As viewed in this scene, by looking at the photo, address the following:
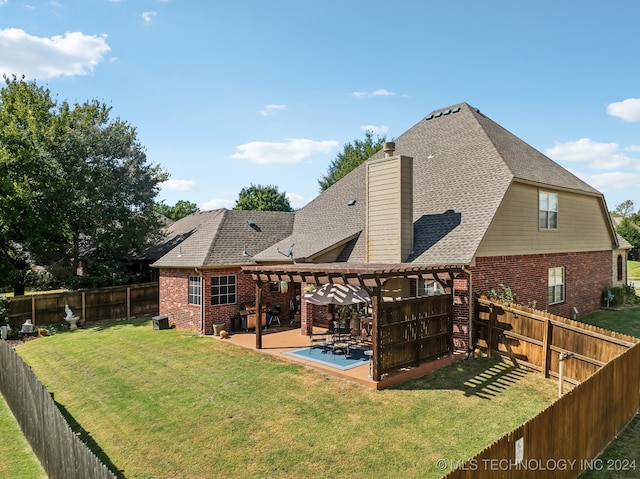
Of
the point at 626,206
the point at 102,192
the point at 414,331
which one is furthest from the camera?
the point at 626,206

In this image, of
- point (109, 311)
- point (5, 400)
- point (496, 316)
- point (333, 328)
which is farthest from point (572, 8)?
point (109, 311)

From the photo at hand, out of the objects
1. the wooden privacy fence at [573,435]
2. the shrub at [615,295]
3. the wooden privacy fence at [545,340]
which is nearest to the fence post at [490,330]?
the wooden privacy fence at [545,340]

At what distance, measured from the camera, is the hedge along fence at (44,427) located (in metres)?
5.00

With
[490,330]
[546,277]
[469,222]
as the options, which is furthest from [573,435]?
[546,277]

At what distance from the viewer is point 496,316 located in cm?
1202

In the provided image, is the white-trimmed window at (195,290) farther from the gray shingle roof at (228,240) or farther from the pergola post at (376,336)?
the pergola post at (376,336)

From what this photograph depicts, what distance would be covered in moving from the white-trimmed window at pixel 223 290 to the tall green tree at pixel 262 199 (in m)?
35.9

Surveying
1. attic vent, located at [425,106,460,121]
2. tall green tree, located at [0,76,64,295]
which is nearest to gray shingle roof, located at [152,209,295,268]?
tall green tree, located at [0,76,64,295]

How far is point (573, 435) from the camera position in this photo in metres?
6.00

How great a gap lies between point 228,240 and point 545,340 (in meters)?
13.7

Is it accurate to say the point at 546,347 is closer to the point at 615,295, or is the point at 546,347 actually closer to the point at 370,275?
the point at 370,275

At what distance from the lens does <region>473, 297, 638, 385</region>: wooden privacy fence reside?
9234 mm

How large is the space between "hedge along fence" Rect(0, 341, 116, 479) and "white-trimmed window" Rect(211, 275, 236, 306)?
7606mm

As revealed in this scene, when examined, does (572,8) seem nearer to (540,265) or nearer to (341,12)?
(341,12)
